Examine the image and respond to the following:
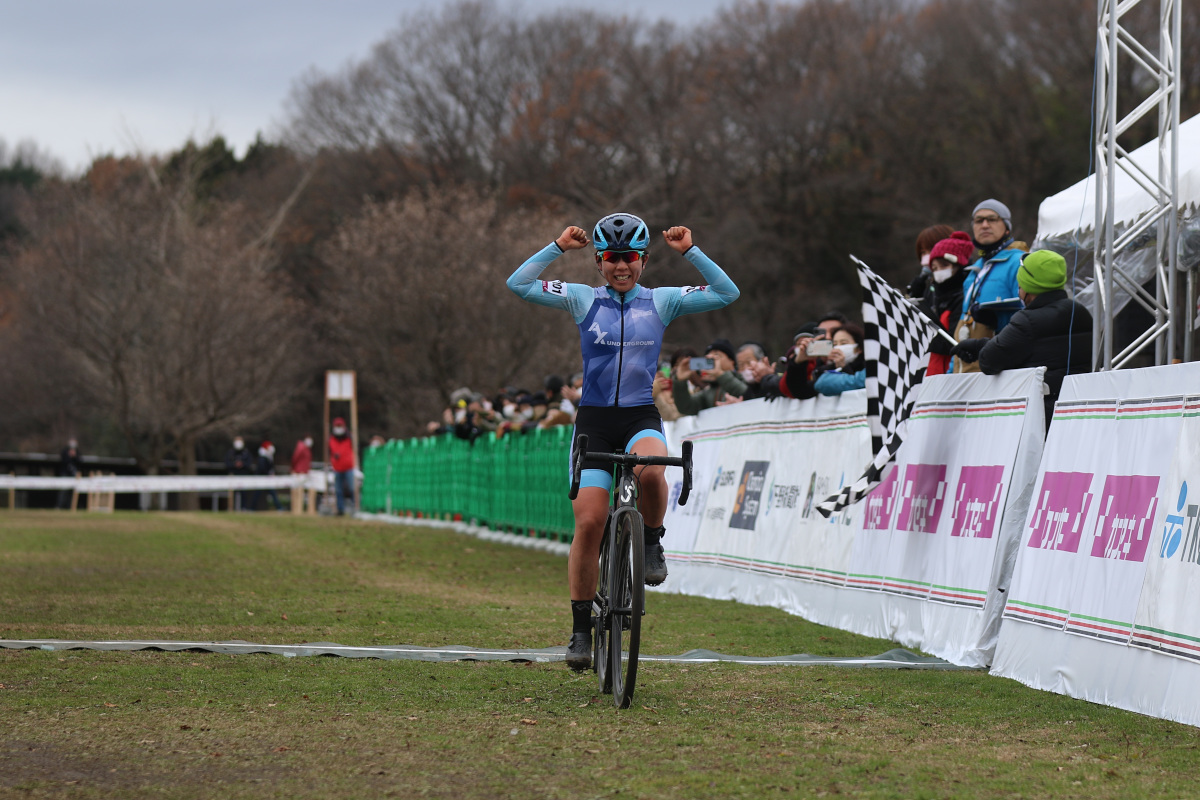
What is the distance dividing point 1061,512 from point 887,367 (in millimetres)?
2369

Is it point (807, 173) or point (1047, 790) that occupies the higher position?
point (807, 173)

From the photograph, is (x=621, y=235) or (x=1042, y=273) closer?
(x=621, y=235)

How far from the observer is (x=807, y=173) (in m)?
51.2

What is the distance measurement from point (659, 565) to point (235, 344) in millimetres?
42236

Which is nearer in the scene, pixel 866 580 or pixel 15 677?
pixel 15 677

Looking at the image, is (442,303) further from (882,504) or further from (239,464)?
(882,504)

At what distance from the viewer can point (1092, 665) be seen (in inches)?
304

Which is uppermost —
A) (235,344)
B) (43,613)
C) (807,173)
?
(807,173)

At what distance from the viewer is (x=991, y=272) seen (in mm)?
11180

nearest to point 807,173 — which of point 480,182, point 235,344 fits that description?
point 480,182

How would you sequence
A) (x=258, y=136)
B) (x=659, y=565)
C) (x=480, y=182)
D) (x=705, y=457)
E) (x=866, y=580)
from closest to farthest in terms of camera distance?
1. (x=659, y=565)
2. (x=866, y=580)
3. (x=705, y=457)
4. (x=480, y=182)
5. (x=258, y=136)

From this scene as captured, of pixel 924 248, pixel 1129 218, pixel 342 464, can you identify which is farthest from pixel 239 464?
pixel 1129 218

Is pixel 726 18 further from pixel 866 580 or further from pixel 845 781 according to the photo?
pixel 845 781

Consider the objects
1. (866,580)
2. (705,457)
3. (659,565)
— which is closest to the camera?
(659,565)
